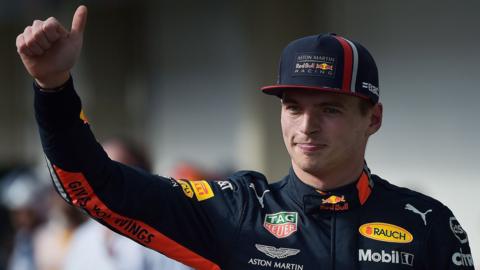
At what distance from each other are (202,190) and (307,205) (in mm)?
364

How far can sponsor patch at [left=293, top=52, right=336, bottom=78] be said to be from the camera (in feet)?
11.2

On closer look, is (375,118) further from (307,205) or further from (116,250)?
(116,250)

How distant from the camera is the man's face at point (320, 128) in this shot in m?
3.40

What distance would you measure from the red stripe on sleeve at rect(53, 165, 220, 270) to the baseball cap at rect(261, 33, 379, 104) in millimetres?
608

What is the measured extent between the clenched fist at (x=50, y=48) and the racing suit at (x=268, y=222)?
229 millimetres

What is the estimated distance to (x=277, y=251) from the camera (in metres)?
3.39

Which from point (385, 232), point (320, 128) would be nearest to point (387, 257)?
point (385, 232)

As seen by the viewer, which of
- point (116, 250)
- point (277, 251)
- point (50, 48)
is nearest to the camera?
point (50, 48)

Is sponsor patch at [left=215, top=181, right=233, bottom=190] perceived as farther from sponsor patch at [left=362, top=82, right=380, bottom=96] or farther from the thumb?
the thumb

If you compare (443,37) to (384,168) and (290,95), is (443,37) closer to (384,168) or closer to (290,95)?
(384,168)

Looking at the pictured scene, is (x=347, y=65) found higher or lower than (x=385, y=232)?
higher

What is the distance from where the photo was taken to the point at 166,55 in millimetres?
12008

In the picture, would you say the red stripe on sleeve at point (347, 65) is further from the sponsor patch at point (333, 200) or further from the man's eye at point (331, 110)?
the sponsor patch at point (333, 200)

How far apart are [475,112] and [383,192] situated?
15.0 feet
